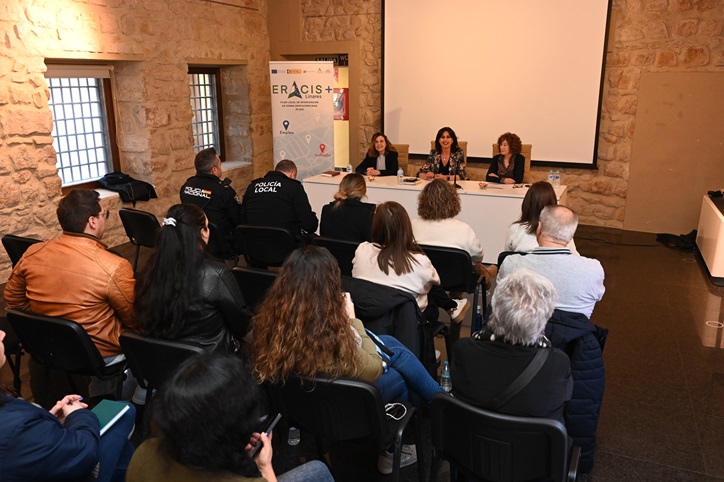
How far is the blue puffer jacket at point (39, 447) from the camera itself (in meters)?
1.43

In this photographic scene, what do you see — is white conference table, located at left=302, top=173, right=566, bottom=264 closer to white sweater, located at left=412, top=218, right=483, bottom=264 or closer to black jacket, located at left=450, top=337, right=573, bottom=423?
white sweater, located at left=412, top=218, right=483, bottom=264

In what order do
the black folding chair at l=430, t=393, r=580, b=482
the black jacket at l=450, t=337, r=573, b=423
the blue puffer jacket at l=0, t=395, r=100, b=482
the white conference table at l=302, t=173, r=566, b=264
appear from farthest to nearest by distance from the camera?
the white conference table at l=302, t=173, r=566, b=264, the black jacket at l=450, t=337, r=573, b=423, the black folding chair at l=430, t=393, r=580, b=482, the blue puffer jacket at l=0, t=395, r=100, b=482

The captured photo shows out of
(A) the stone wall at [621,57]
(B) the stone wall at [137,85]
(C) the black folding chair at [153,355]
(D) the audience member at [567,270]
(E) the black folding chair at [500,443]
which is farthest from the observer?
(A) the stone wall at [621,57]

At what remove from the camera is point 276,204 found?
15.1ft

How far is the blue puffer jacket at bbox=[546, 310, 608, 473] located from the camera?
226 cm

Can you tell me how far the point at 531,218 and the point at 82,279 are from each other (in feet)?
8.49

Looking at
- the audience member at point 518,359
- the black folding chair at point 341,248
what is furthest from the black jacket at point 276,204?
A: the audience member at point 518,359

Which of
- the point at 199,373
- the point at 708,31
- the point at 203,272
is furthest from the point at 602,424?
the point at 708,31

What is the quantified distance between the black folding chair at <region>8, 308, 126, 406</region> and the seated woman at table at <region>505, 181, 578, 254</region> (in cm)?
234

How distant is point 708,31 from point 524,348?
19.2ft

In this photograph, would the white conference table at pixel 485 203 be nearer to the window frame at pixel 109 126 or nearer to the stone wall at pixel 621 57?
the stone wall at pixel 621 57

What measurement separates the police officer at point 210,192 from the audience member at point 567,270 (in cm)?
272

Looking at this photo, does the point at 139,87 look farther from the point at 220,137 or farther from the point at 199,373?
the point at 199,373

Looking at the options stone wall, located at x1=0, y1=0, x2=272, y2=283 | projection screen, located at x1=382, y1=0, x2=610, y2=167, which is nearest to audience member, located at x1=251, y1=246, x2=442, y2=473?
stone wall, located at x1=0, y1=0, x2=272, y2=283
